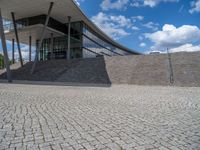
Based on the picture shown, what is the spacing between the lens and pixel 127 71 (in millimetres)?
23812

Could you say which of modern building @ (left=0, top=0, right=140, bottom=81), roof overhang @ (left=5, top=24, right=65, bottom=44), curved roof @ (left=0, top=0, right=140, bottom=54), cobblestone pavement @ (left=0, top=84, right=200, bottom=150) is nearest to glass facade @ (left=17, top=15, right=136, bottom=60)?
modern building @ (left=0, top=0, right=140, bottom=81)

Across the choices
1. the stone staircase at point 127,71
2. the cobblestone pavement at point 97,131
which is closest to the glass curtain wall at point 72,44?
the stone staircase at point 127,71

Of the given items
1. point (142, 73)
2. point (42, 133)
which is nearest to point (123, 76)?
point (142, 73)

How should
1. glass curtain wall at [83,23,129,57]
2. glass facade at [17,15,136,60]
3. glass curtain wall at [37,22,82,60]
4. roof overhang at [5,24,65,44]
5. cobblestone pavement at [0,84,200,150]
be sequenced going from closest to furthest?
cobblestone pavement at [0,84,200,150], roof overhang at [5,24,65,44], glass facade at [17,15,136,60], glass curtain wall at [37,22,82,60], glass curtain wall at [83,23,129,57]

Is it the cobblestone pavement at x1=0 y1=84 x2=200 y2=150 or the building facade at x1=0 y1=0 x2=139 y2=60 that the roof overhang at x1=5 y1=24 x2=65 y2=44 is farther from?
the cobblestone pavement at x1=0 y1=84 x2=200 y2=150

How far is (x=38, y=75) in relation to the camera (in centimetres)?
2977

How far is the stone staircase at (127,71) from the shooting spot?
20.6 meters

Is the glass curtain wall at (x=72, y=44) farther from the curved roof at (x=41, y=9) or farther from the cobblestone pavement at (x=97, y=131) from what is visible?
the cobblestone pavement at (x=97, y=131)

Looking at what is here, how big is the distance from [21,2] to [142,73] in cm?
2178

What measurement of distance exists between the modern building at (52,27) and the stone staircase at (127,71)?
230 inches

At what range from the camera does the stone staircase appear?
20594 millimetres

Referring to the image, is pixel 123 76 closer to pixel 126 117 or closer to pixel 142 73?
pixel 142 73

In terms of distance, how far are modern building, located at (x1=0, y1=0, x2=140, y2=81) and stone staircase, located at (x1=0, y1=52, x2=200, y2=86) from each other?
5.85 meters

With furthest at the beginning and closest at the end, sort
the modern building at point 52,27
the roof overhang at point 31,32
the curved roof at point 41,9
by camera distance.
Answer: the roof overhang at point 31,32 < the modern building at point 52,27 < the curved roof at point 41,9
